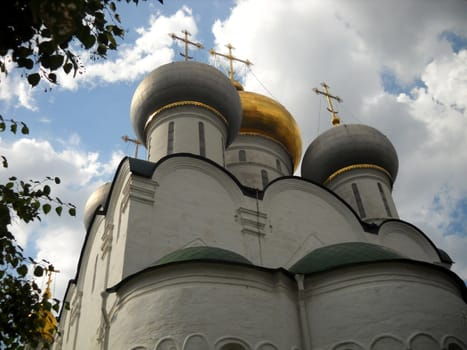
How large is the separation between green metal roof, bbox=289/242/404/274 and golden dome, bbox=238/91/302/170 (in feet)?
18.9

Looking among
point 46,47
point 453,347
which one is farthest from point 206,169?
point 46,47

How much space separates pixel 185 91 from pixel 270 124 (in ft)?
9.40

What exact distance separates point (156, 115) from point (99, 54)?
755 cm

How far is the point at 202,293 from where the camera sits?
19.1 ft

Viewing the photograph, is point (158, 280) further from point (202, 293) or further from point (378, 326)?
point (378, 326)

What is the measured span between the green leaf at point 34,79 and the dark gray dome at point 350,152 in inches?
372

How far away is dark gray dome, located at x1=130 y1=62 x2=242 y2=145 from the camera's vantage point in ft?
33.8

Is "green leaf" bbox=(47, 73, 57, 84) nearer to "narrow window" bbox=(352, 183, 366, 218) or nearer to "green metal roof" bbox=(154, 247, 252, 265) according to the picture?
"green metal roof" bbox=(154, 247, 252, 265)

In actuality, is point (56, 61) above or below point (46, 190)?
below

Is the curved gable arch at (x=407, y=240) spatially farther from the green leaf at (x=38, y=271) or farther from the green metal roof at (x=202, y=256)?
the green leaf at (x=38, y=271)

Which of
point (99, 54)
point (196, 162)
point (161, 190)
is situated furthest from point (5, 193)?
point (196, 162)

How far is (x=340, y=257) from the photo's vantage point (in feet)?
21.8

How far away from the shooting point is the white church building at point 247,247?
5789mm

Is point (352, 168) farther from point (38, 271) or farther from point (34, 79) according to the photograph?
point (34, 79)
